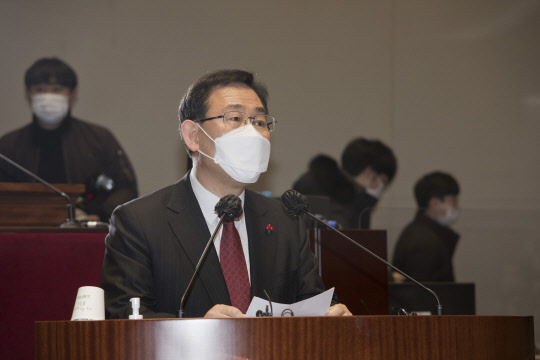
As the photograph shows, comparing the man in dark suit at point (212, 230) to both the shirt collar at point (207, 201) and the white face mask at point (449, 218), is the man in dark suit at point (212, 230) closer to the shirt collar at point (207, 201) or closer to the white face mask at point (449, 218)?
the shirt collar at point (207, 201)

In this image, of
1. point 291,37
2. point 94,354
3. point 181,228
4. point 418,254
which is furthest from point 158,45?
point 94,354

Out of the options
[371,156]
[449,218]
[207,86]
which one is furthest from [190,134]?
[371,156]

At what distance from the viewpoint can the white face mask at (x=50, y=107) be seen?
5336 millimetres

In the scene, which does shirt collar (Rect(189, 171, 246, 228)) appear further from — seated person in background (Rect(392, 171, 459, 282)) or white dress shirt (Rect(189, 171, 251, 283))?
seated person in background (Rect(392, 171, 459, 282))

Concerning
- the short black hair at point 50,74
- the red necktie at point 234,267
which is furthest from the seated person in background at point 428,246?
the short black hair at point 50,74

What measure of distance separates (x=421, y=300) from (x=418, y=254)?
50 cm

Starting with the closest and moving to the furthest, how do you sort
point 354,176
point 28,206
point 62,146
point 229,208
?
point 229,208
point 28,206
point 62,146
point 354,176

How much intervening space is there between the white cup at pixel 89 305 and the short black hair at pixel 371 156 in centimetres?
481

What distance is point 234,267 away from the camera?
2.23 meters

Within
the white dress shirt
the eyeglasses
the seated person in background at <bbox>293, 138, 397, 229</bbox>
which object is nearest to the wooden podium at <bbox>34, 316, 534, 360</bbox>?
the white dress shirt

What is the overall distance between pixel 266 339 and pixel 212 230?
1037 millimetres

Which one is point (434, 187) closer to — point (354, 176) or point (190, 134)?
point (354, 176)

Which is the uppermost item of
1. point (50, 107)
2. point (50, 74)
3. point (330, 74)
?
point (330, 74)

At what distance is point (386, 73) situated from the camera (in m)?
6.56
